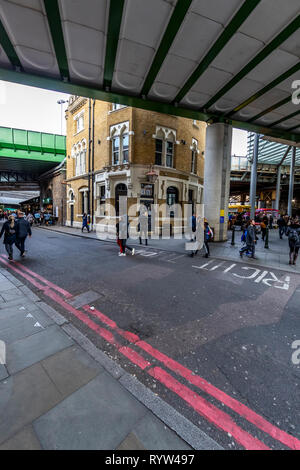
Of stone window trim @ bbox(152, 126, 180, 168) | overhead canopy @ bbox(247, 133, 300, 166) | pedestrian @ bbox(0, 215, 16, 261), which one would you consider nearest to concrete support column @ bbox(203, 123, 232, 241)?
stone window trim @ bbox(152, 126, 180, 168)

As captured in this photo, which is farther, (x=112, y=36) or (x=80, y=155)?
(x=80, y=155)

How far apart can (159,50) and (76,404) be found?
31.6 ft

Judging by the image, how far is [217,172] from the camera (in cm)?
1152

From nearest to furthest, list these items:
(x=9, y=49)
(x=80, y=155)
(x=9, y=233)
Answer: (x=9, y=49), (x=9, y=233), (x=80, y=155)

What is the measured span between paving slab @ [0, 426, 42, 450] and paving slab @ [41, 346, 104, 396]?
1.45 ft

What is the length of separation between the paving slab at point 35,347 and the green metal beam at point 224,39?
9.03 metres

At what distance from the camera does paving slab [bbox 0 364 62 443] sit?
1786mm

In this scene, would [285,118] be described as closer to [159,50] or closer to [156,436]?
[159,50]

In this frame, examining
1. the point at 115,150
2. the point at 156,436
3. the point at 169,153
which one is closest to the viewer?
the point at 156,436

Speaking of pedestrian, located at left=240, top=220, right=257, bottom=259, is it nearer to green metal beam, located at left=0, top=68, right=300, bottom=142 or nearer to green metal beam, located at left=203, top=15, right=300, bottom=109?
green metal beam, located at left=203, top=15, right=300, bottom=109

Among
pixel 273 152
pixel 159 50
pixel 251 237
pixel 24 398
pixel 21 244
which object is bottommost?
pixel 24 398

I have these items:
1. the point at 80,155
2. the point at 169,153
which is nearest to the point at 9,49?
the point at 169,153

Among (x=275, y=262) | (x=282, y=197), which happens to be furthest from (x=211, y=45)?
(x=282, y=197)

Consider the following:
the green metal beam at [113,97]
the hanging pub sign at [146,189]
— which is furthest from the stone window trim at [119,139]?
→ the green metal beam at [113,97]
